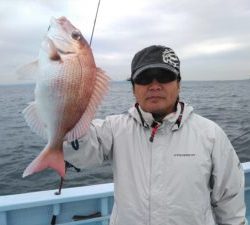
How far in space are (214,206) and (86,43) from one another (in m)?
1.52

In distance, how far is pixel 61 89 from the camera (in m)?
2.01

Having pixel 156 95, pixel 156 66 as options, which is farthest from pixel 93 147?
pixel 156 66

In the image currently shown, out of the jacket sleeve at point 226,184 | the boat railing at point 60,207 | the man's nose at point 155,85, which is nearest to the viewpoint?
the man's nose at point 155,85

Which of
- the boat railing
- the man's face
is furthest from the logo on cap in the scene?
→ the boat railing

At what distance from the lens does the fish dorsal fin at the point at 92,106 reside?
2061 millimetres

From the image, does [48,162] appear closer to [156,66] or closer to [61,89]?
[61,89]

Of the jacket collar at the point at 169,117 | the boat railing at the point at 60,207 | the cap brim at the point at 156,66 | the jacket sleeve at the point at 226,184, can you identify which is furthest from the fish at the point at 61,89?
the boat railing at the point at 60,207

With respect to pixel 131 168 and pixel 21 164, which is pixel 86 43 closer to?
pixel 131 168

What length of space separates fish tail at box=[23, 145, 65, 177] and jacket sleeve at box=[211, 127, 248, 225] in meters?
1.04

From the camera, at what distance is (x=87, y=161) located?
2.44 m

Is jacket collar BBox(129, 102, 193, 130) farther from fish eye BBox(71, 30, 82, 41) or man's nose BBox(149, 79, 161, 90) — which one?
fish eye BBox(71, 30, 82, 41)

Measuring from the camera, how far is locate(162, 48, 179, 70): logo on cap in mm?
2473

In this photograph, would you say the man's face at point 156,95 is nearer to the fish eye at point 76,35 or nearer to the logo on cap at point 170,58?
the logo on cap at point 170,58

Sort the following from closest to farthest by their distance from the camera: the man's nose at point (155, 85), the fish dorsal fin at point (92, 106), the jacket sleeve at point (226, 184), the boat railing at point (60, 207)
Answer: the fish dorsal fin at point (92, 106)
the man's nose at point (155, 85)
the jacket sleeve at point (226, 184)
the boat railing at point (60, 207)
